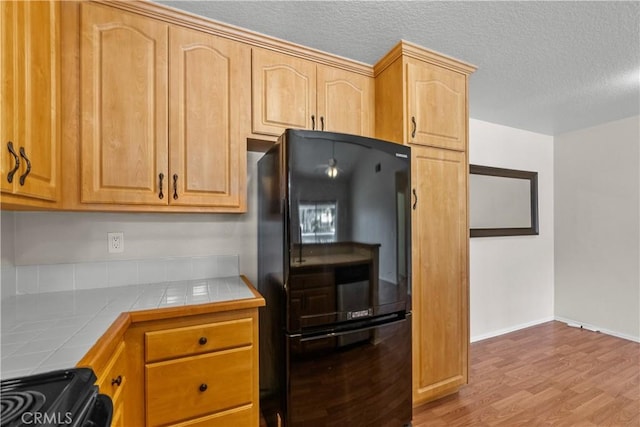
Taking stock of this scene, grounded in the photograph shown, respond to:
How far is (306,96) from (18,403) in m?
1.70

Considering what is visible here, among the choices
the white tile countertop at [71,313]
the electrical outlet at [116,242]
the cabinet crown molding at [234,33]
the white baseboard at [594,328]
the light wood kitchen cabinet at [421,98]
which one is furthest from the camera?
the white baseboard at [594,328]

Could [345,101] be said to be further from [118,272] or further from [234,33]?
[118,272]

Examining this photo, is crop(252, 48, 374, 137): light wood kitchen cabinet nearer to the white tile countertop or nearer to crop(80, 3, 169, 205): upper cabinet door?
crop(80, 3, 169, 205): upper cabinet door

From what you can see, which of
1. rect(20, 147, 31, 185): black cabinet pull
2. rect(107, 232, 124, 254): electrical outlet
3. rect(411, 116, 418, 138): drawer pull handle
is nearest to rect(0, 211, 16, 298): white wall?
rect(107, 232, 124, 254): electrical outlet

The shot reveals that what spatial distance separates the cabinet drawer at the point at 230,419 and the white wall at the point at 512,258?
8.16ft

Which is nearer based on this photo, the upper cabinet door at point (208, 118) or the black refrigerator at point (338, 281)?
the black refrigerator at point (338, 281)

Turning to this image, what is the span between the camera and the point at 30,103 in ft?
3.49

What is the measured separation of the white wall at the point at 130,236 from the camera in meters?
1.47

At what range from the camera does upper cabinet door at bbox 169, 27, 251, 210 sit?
1479 mm

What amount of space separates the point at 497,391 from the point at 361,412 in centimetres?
136

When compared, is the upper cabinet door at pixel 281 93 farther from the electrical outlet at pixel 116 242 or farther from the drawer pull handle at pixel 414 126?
the electrical outlet at pixel 116 242

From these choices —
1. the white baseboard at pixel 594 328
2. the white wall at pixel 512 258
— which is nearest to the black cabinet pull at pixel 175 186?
the white wall at pixel 512 258

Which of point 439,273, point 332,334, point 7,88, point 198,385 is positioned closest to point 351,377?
point 332,334

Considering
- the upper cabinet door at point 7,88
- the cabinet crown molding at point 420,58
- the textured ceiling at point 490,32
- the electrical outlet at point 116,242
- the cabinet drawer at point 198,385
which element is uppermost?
the textured ceiling at point 490,32
